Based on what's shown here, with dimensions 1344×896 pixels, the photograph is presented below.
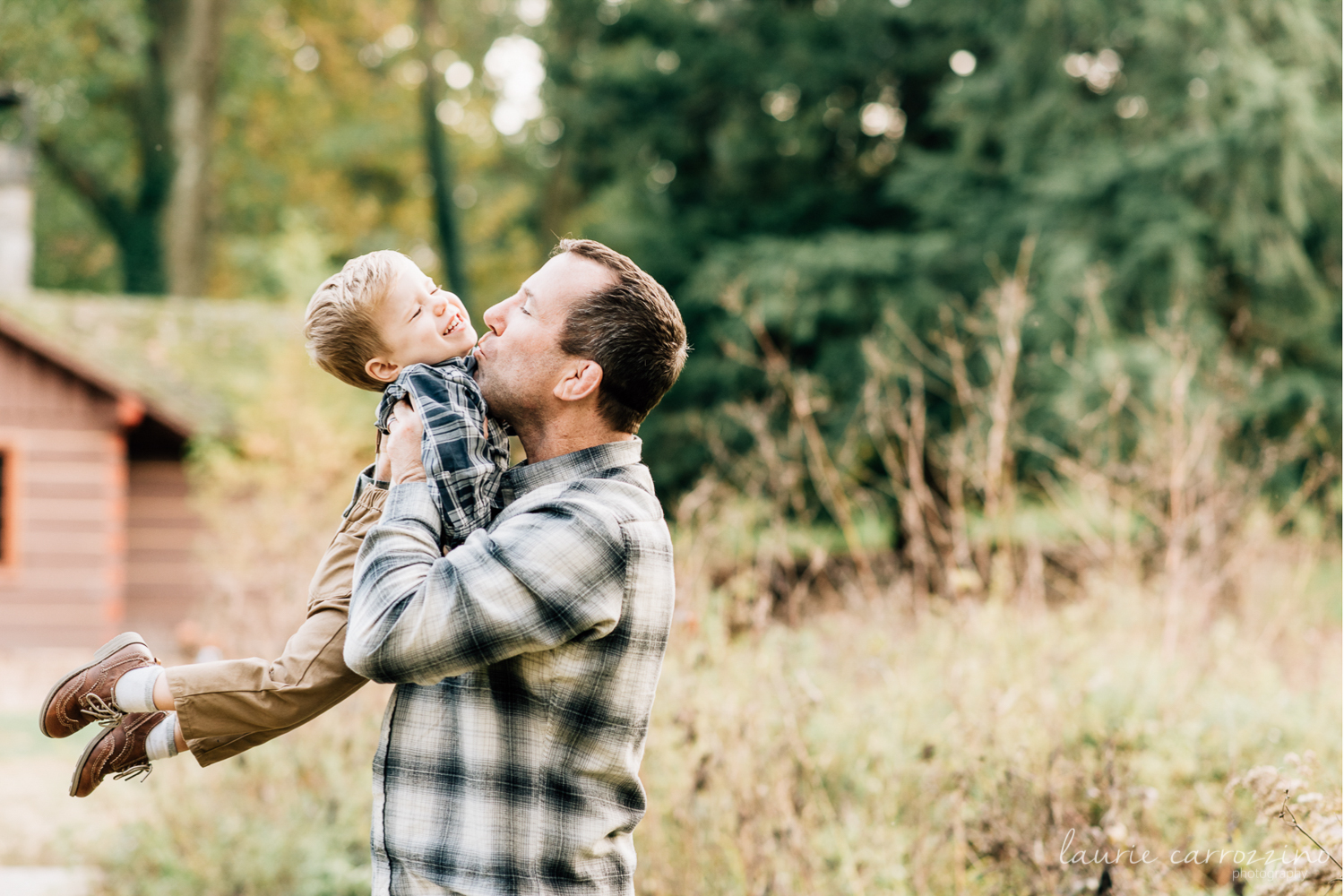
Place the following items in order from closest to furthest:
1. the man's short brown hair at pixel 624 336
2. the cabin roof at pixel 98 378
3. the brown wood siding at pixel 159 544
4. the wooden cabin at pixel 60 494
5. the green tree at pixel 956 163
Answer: the man's short brown hair at pixel 624 336 < the green tree at pixel 956 163 < the cabin roof at pixel 98 378 < the wooden cabin at pixel 60 494 < the brown wood siding at pixel 159 544

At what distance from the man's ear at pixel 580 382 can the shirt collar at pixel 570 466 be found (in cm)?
10

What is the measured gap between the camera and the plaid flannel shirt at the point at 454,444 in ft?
6.21

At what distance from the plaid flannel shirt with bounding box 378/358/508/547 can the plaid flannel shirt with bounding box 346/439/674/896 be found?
41mm

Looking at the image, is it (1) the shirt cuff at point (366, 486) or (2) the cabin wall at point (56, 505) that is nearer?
(1) the shirt cuff at point (366, 486)

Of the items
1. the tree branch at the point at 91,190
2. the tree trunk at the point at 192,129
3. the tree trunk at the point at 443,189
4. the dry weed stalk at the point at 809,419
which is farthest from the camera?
the tree branch at the point at 91,190

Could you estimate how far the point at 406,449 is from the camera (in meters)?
1.95

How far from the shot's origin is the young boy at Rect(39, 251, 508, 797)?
2121mm

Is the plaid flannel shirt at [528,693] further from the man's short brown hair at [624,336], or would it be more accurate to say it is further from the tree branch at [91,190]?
the tree branch at [91,190]

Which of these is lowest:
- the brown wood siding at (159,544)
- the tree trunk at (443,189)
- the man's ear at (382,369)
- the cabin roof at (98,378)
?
the man's ear at (382,369)

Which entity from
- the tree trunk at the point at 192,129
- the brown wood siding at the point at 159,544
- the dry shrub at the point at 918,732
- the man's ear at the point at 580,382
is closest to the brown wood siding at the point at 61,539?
the brown wood siding at the point at 159,544

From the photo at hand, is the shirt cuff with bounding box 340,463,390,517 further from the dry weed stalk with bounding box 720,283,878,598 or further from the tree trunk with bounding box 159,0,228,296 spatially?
the tree trunk with bounding box 159,0,228,296

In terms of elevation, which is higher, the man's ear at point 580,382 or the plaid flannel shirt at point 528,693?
the man's ear at point 580,382

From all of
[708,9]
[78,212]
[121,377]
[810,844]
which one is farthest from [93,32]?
[810,844]

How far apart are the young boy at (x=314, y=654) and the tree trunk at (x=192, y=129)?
749 inches
